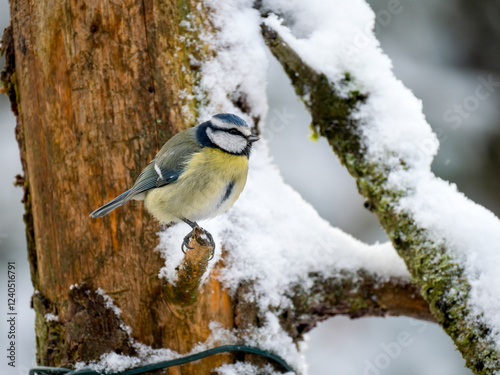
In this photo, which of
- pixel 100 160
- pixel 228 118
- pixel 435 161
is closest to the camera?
pixel 228 118

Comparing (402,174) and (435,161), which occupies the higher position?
(435,161)

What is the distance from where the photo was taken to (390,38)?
188 inches

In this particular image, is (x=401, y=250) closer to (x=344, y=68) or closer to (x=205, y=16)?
(x=344, y=68)

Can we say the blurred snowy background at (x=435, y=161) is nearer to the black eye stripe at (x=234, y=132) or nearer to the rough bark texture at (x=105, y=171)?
the rough bark texture at (x=105, y=171)

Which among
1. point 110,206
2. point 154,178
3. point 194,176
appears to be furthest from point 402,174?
point 110,206

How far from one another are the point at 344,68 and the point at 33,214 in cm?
133

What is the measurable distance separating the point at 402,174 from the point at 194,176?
75 centimetres

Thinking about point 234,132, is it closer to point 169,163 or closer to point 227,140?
point 227,140

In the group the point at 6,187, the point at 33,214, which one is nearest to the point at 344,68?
the point at 33,214

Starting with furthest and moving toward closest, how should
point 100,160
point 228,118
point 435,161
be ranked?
point 435,161 → point 100,160 → point 228,118

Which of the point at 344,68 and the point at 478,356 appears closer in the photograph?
the point at 478,356

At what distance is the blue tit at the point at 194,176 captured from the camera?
1726 millimetres

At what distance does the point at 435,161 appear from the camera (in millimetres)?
4352

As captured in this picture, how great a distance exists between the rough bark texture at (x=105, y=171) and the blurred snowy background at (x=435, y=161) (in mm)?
2420
